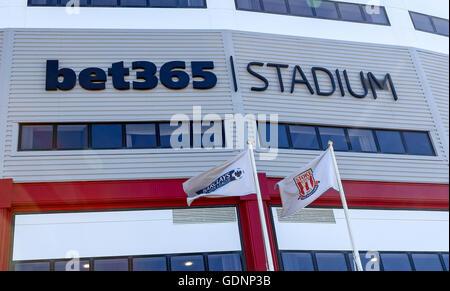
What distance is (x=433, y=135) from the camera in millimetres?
18062

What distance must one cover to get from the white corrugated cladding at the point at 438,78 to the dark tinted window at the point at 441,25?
1.61m

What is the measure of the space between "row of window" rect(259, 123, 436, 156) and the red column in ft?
24.8

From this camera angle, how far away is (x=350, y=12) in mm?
20375

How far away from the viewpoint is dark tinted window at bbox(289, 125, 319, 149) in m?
16.6

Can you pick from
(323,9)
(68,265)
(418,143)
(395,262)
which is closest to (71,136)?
(68,265)

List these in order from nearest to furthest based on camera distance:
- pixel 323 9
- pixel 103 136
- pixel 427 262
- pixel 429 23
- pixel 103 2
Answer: pixel 427 262
pixel 103 136
pixel 103 2
pixel 323 9
pixel 429 23

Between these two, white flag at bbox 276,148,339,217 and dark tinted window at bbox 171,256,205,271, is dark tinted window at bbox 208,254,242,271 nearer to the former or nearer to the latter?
dark tinted window at bbox 171,256,205,271

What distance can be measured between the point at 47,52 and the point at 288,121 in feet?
26.9

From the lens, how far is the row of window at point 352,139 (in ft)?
54.5

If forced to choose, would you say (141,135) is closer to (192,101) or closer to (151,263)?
(192,101)

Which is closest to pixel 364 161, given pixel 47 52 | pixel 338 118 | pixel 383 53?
pixel 338 118

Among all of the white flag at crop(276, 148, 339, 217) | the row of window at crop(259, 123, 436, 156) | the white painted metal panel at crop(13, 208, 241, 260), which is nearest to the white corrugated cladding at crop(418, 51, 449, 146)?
the row of window at crop(259, 123, 436, 156)

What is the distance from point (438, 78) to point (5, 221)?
1602 centimetres

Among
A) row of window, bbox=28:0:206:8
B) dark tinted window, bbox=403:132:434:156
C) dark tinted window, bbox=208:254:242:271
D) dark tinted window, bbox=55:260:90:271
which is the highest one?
row of window, bbox=28:0:206:8
